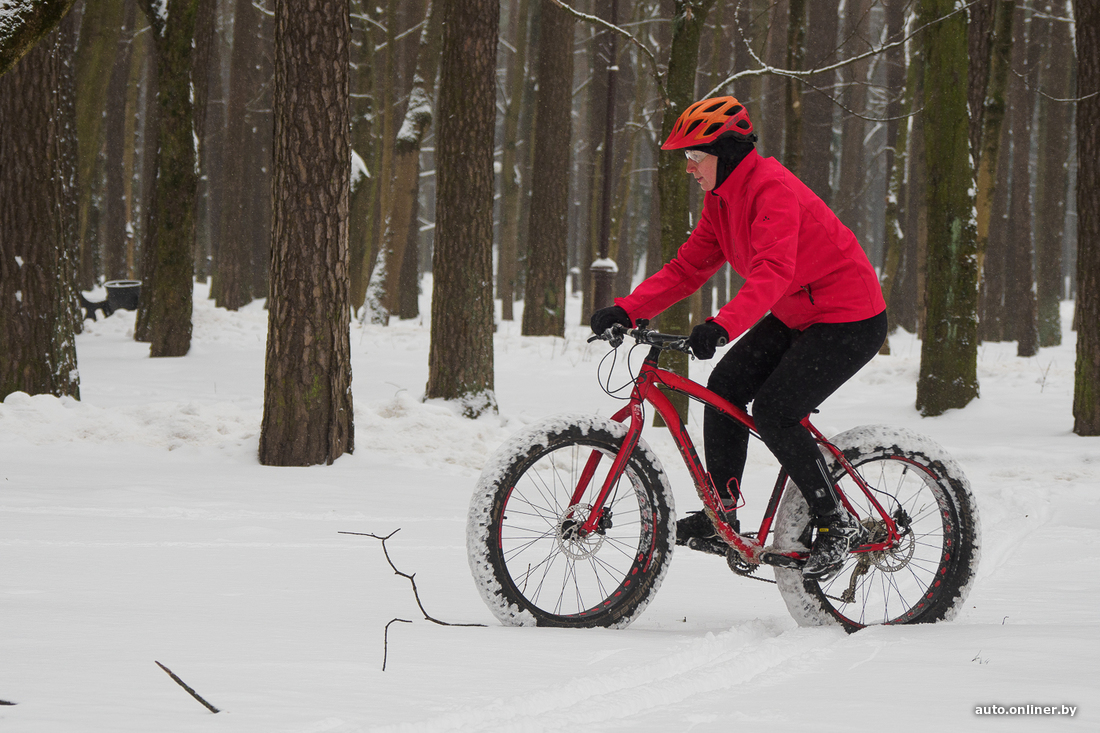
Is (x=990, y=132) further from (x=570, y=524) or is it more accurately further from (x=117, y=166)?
(x=117, y=166)

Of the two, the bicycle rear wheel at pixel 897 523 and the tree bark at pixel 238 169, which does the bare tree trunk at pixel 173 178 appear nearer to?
the tree bark at pixel 238 169

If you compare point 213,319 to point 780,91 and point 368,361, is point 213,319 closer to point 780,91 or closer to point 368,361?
point 368,361

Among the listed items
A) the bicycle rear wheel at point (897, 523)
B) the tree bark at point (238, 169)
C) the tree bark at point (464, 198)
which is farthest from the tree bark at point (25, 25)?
the tree bark at point (238, 169)

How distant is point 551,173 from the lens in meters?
16.0

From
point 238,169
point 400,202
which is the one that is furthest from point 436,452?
point 238,169

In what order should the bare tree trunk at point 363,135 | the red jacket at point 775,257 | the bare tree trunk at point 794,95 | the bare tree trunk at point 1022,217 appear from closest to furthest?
the red jacket at point 775,257, the bare tree trunk at point 794,95, the bare tree trunk at point 363,135, the bare tree trunk at point 1022,217

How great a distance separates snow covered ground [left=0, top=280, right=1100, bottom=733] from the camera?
8.34ft

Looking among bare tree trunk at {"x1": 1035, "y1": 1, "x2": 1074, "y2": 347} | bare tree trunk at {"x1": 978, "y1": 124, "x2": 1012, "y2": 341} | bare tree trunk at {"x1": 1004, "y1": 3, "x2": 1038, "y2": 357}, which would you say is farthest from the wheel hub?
bare tree trunk at {"x1": 1035, "y1": 1, "x2": 1074, "y2": 347}

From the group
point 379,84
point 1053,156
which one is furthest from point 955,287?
point 379,84

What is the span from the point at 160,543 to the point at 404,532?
4.35ft

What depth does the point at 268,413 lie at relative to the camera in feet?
23.0

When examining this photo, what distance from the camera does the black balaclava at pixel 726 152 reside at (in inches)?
142

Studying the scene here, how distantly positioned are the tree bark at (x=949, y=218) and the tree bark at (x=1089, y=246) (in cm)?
126

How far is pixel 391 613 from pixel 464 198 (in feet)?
20.0
